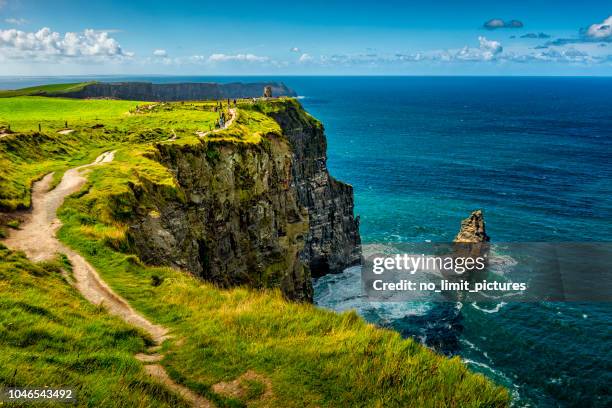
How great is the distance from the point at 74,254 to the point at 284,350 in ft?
41.7

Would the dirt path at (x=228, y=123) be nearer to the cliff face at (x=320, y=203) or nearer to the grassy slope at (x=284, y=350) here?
the cliff face at (x=320, y=203)

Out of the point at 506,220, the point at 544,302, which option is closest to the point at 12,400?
the point at 544,302

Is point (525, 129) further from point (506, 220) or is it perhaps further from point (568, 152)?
point (506, 220)

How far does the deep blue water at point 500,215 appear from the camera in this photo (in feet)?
142

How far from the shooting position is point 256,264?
139 feet

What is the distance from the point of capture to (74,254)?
20.0m

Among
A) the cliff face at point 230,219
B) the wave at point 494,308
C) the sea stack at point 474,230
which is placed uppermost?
the cliff face at point 230,219

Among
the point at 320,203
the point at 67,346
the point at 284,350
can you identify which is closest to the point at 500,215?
the point at 320,203

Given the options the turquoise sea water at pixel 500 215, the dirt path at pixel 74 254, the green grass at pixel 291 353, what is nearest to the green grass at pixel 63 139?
the dirt path at pixel 74 254

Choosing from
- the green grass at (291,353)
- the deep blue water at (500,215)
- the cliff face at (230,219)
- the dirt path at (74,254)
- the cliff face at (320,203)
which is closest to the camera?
the green grass at (291,353)

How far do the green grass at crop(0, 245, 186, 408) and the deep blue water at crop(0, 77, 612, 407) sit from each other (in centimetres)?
3779

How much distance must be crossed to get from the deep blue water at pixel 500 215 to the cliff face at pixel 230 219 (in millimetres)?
16216

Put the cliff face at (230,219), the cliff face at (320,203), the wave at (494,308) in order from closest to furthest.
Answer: the cliff face at (230,219), the wave at (494,308), the cliff face at (320,203)

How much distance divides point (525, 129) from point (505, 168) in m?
79.1
